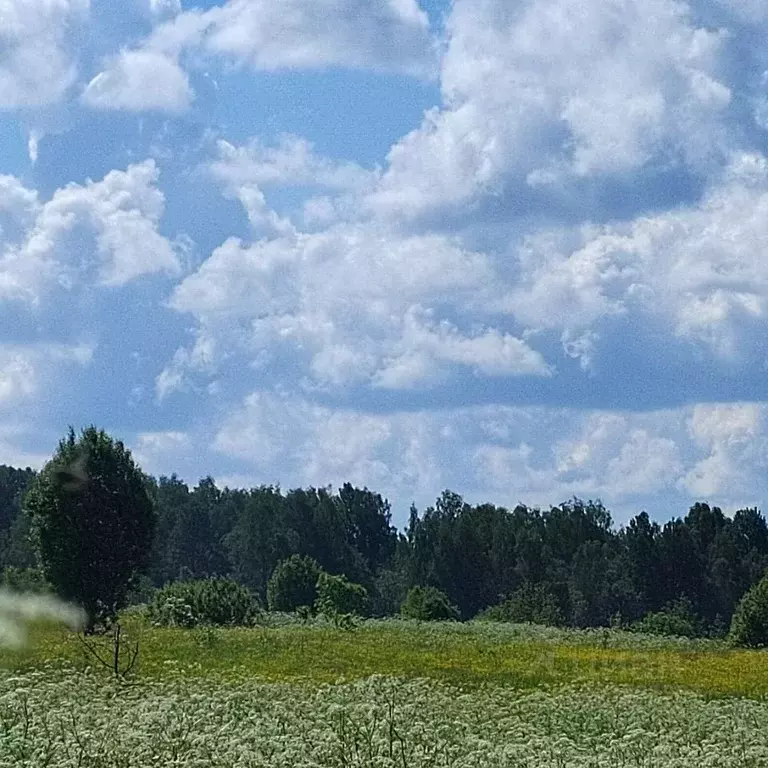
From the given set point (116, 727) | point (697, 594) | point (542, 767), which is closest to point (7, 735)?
point (116, 727)

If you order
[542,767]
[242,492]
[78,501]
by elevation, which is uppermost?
[242,492]

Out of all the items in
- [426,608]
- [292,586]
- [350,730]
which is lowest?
[350,730]

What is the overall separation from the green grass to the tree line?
56784 mm

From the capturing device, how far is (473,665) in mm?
36500

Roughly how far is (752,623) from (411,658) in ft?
97.7

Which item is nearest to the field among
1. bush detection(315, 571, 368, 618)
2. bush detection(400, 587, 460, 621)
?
bush detection(400, 587, 460, 621)

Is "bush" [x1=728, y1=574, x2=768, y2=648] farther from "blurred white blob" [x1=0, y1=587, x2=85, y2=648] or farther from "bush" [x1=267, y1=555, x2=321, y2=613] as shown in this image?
"bush" [x1=267, y1=555, x2=321, y2=613]

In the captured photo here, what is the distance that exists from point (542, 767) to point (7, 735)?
214 inches

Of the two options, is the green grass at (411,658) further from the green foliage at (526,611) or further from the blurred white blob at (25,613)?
the green foliage at (526,611)

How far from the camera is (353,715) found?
660 inches

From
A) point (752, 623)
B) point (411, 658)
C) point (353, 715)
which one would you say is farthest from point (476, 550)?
point (353, 715)

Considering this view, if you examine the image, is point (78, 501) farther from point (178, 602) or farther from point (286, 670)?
point (286, 670)

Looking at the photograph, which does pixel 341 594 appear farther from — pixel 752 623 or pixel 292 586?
pixel 752 623

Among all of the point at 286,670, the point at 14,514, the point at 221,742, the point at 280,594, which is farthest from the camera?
the point at 14,514
